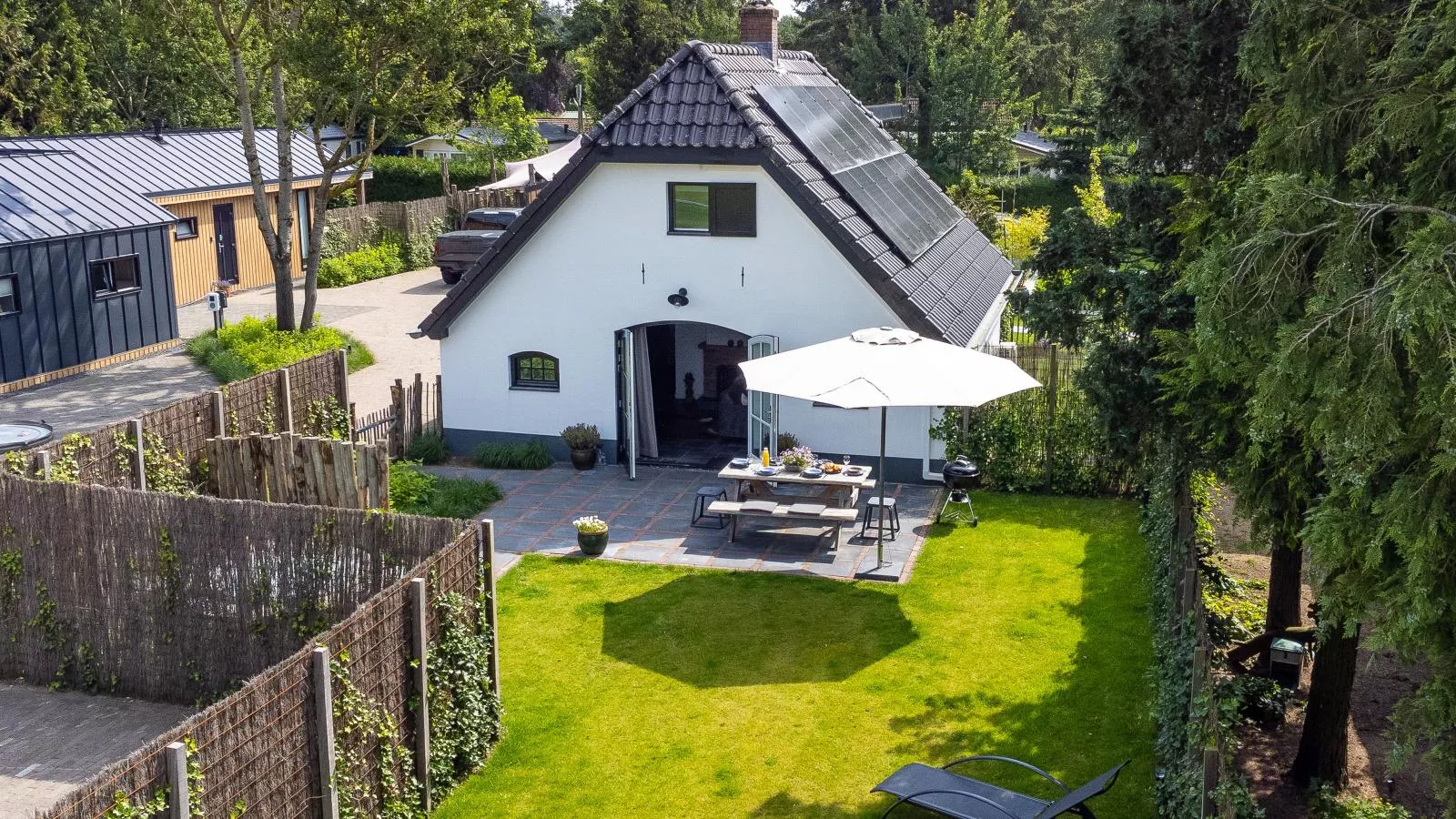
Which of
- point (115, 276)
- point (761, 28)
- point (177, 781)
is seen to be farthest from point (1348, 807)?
point (115, 276)

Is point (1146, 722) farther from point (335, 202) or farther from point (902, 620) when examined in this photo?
point (335, 202)

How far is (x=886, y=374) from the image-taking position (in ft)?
46.7

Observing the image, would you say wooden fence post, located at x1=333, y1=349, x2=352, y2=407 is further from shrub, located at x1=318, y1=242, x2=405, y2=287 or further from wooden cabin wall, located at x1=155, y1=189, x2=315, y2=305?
shrub, located at x1=318, y1=242, x2=405, y2=287

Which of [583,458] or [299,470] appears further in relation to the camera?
[583,458]

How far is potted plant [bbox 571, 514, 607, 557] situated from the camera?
15.8 meters

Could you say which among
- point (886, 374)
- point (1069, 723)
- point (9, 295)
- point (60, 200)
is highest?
point (60, 200)

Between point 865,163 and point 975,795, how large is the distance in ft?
44.2

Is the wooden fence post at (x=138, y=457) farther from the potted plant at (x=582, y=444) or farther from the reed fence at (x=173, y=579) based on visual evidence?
the potted plant at (x=582, y=444)

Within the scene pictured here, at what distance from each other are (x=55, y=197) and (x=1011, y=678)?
2048cm

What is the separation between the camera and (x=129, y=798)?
22.9 ft

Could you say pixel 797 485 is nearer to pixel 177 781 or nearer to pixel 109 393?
pixel 177 781

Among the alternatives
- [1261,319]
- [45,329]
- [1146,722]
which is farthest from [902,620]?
[45,329]

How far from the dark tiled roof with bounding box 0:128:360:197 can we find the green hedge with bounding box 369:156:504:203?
33.1 feet

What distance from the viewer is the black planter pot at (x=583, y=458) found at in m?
19.3
